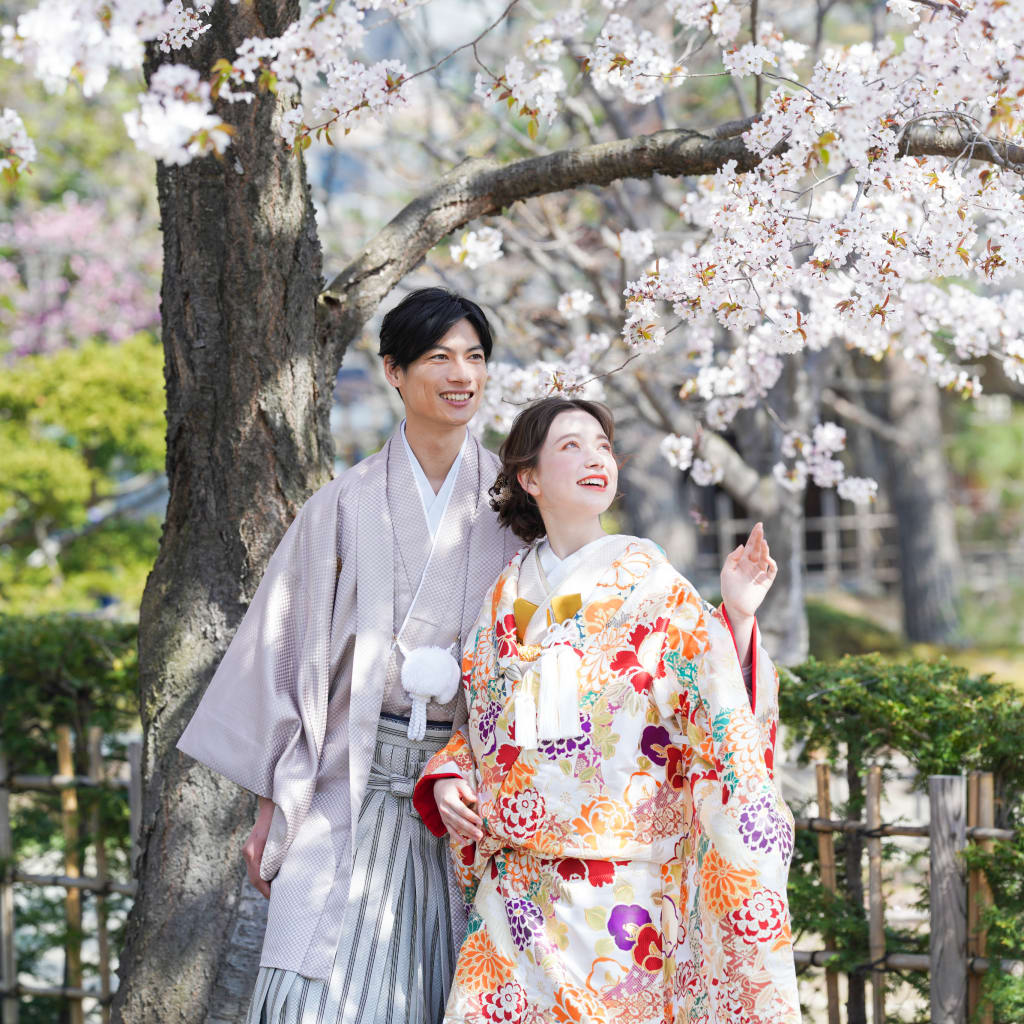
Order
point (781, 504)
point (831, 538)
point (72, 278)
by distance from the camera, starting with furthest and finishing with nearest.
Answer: point (831, 538), point (72, 278), point (781, 504)

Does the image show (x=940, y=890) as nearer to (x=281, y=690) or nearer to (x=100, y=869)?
(x=281, y=690)

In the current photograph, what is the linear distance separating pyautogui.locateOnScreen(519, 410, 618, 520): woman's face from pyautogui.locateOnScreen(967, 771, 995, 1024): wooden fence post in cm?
139

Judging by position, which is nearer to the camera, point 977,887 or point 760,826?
point 760,826

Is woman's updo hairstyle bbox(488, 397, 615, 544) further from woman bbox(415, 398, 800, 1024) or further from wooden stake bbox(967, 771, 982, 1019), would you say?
wooden stake bbox(967, 771, 982, 1019)

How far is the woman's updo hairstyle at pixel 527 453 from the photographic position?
2385 mm

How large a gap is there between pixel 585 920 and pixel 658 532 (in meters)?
7.44

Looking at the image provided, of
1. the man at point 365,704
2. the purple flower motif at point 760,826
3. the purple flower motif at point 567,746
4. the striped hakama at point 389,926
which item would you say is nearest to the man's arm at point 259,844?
the man at point 365,704

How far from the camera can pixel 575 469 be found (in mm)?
2320

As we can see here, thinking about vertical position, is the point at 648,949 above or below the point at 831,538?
below

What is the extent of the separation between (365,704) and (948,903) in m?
1.65

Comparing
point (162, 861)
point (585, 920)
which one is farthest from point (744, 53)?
point (162, 861)

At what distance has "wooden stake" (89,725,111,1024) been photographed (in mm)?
3750

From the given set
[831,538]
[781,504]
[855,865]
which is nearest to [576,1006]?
[855,865]

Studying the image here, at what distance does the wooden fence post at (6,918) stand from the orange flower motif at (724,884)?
2836 millimetres
